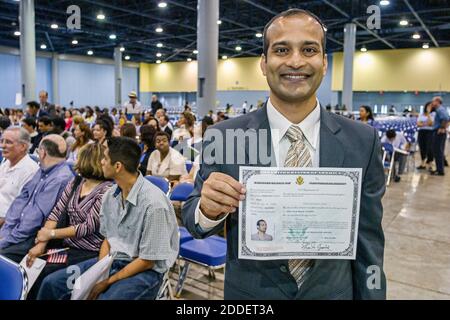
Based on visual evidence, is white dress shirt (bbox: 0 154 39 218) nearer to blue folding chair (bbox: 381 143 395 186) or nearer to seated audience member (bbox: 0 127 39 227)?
seated audience member (bbox: 0 127 39 227)

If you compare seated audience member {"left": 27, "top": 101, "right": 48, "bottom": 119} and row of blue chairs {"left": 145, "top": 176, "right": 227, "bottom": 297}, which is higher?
seated audience member {"left": 27, "top": 101, "right": 48, "bottom": 119}

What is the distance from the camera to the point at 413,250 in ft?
15.3

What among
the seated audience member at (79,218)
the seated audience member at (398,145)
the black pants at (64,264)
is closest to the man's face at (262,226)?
the seated audience member at (79,218)

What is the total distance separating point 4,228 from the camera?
330 cm

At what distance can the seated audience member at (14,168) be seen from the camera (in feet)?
12.0

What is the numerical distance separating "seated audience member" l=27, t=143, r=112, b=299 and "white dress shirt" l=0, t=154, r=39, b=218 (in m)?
0.82

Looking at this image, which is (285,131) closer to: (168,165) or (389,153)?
(168,165)

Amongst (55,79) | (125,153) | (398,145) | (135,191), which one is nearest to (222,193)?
(135,191)

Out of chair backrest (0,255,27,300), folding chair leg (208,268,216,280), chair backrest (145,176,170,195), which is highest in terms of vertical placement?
chair backrest (145,176,170,195)

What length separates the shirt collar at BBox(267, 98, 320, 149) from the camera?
1186mm

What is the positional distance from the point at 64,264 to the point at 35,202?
675 millimetres

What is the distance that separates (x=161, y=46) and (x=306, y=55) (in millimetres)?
28253

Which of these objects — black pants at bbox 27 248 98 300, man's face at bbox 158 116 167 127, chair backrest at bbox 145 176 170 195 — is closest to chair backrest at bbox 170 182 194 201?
chair backrest at bbox 145 176 170 195

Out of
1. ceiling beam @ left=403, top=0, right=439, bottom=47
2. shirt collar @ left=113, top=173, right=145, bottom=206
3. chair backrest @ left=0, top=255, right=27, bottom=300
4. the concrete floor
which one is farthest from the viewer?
ceiling beam @ left=403, top=0, right=439, bottom=47
